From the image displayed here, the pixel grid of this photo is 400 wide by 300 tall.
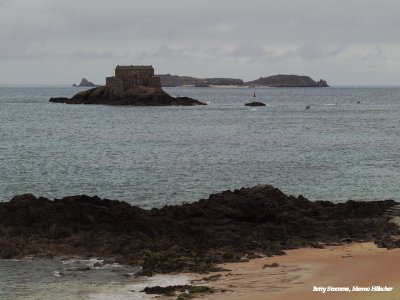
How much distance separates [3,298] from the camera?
677 inches

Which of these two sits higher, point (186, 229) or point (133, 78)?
point (133, 78)

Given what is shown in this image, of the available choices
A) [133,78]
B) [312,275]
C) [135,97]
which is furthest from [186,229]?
[135,97]

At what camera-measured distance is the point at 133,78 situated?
387 feet

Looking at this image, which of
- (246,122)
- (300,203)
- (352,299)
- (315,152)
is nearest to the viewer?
(352,299)

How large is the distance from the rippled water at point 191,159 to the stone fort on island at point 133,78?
29.8 metres

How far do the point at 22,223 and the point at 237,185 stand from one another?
16.0m

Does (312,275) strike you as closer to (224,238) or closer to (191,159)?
(224,238)

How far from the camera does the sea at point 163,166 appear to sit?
19141 millimetres

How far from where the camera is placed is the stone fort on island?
117 m

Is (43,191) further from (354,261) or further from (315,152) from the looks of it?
(315,152)

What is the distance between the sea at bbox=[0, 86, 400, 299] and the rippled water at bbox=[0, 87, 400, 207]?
0.21 ft

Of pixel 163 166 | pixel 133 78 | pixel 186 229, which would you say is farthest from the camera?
pixel 133 78

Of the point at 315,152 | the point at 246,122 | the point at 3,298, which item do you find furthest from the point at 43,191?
the point at 246,122

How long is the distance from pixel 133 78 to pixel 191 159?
71.7m
